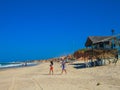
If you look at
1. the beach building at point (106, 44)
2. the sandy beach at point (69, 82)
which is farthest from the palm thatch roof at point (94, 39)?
the sandy beach at point (69, 82)

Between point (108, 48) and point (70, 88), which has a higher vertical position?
point (108, 48)

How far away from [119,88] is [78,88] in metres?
2.16

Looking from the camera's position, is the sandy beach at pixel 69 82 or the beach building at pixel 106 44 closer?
the sandy beach at pixel 69 82

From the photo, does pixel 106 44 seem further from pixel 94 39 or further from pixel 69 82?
pixel 69 82

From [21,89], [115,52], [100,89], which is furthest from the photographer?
[115,52]

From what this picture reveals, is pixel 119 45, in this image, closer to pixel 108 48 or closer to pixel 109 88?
pixel 108 48

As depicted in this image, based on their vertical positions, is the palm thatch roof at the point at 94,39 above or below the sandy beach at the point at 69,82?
above

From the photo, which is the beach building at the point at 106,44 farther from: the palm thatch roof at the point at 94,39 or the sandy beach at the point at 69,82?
the sandy beach at the point at 69,82

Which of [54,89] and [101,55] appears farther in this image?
[101,55]

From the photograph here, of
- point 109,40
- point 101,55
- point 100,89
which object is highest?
point 109,40

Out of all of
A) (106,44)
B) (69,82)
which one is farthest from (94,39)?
(69,82)

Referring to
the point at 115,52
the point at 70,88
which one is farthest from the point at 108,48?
the point at 70,88

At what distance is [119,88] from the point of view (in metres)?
11.4

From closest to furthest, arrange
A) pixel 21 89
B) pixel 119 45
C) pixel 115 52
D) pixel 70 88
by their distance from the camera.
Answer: pixel 70 88 < pixel 21 89 < pixel 115 52 < pixel 119 45
